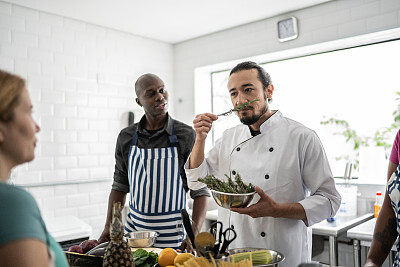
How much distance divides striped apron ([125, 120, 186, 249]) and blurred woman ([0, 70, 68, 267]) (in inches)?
62.5

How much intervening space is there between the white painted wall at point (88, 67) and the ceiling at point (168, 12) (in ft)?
0.47

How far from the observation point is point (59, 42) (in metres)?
4.00

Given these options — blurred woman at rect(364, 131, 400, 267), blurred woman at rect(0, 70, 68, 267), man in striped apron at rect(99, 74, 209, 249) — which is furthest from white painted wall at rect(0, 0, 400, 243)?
blurred woman at rect(0, 70, 68, 267)

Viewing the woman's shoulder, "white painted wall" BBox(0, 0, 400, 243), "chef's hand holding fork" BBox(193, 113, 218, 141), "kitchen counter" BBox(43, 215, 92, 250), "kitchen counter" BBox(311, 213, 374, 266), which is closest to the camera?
the woman's shoulder

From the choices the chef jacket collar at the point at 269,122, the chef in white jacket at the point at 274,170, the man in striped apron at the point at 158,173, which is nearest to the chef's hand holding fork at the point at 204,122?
the chef in white jacket at the point at 274,170

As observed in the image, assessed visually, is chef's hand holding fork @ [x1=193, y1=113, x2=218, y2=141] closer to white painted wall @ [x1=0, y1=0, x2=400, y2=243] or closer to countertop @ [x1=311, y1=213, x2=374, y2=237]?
countertop @ [x1=311, y1=213, x2=374, y2=237]

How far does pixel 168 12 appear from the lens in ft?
13.2

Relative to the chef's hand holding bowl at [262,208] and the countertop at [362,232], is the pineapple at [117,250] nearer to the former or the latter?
the chef's hand holding bowl at [262,208]

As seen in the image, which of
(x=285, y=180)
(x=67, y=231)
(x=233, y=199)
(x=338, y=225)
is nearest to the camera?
(x=233, y=199)

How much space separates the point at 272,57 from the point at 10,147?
3.82 m

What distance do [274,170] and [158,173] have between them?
920 millimetres

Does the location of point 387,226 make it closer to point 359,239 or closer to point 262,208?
point 262,208

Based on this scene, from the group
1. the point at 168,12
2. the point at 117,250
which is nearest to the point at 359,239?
the point at 117,250

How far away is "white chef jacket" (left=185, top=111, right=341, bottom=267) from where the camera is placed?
1.91m
